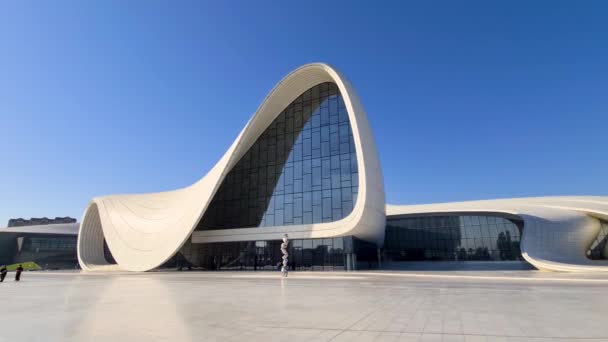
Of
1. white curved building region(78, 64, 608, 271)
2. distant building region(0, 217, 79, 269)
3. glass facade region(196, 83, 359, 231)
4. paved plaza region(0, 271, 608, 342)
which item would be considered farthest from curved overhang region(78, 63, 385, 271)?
distant building region(0, 217, 79, 269)

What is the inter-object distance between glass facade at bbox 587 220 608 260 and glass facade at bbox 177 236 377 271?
22291mm

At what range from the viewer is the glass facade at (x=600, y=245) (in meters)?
36.4

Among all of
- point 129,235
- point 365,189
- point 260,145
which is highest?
point 260,145

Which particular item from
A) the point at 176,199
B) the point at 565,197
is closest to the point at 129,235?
the point at 176,199

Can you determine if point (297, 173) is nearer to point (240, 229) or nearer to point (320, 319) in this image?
point (240, 229)

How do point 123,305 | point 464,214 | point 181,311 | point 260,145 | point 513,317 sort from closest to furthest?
1. point 513,317
2. point 181,311
3. point 123,305
4. point 260,145
5. point 464,214

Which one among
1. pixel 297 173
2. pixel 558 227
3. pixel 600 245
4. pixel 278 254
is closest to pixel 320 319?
pixel 278 254

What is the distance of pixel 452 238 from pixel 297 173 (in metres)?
20.9

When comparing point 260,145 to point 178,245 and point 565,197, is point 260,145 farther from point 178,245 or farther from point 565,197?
point 565,197

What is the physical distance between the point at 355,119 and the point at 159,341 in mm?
26875

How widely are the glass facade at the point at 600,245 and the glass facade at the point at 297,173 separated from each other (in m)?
26.7

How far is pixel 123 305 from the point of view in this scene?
10.4 metres

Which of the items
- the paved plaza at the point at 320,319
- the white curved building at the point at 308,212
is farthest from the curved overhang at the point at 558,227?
the paved plaza at the point at 320,319

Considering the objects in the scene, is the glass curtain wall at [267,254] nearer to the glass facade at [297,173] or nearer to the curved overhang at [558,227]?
the glass facade at [297,173]
